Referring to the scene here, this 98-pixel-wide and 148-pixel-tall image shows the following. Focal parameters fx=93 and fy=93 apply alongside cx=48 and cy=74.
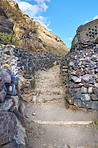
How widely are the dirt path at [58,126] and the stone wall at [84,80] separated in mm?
460

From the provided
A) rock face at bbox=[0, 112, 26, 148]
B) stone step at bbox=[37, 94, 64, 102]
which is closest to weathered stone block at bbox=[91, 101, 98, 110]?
stone step at bbox=[37, 94, 64, 102]

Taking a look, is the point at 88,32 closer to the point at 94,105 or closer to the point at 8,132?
the point at 94,105

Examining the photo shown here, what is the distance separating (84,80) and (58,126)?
2.52m

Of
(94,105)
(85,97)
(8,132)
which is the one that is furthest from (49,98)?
(8,132)

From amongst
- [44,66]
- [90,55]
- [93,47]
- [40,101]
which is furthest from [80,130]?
[44,66]

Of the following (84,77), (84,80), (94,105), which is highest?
(84,77)

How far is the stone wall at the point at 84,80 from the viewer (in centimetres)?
413

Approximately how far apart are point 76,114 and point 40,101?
2.14m

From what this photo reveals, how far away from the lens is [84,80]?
15.4 ft

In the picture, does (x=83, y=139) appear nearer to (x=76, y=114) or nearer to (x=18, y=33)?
(x=76, y=114)

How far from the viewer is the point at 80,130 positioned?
3.10 metres

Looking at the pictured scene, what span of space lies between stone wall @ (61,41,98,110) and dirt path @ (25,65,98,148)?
460mm

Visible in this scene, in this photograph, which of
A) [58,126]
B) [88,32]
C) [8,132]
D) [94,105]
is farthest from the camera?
Result: [88,32]

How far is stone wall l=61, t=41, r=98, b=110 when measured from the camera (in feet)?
13.5
